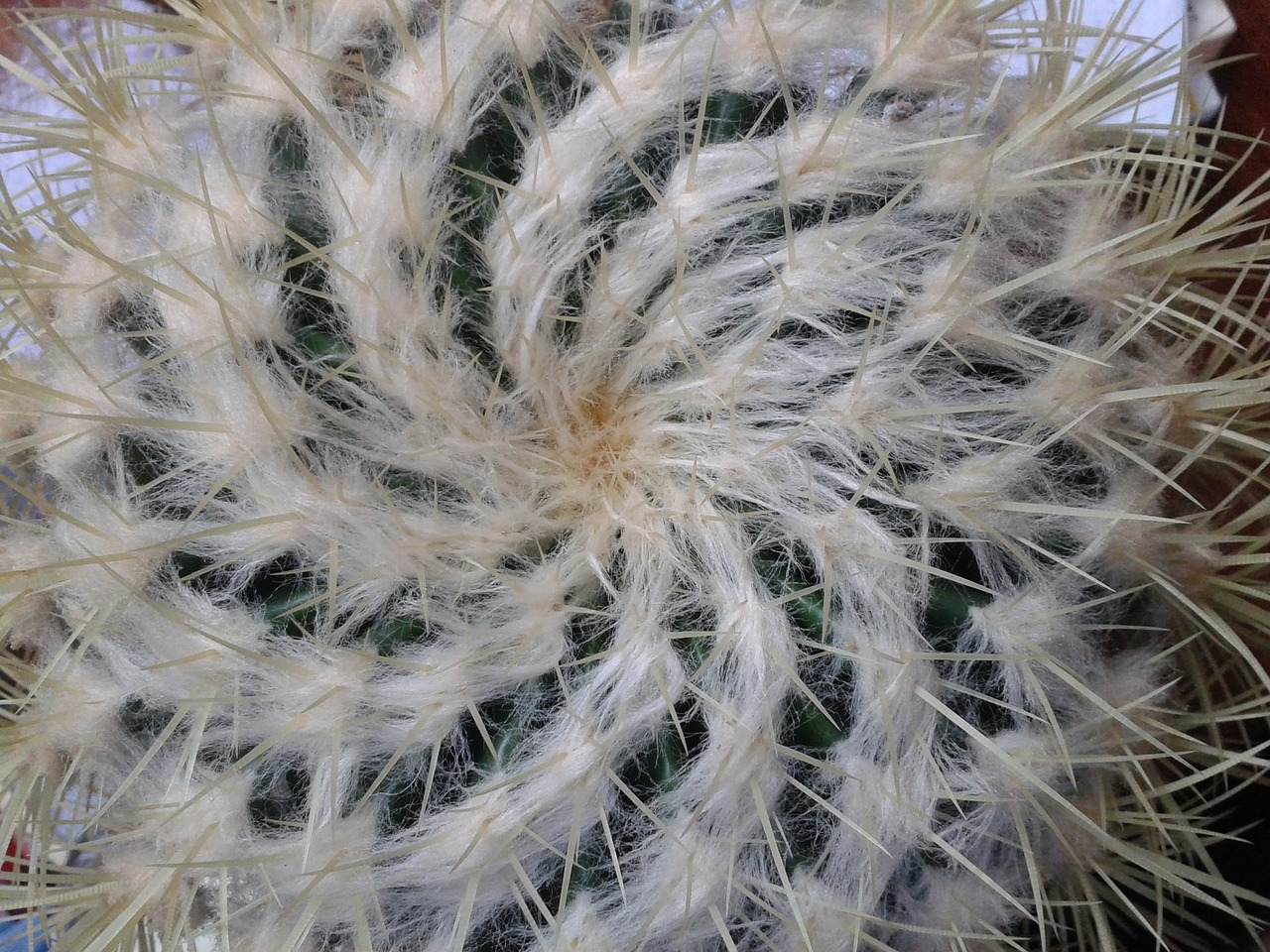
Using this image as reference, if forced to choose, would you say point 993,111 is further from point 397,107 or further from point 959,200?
point 397,107

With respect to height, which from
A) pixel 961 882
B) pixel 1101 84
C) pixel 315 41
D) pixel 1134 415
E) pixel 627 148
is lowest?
pixel 961 882

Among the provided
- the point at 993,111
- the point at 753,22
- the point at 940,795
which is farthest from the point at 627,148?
the point at 940,795

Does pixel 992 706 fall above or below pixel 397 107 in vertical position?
below

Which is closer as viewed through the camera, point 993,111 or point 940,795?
point 940,795

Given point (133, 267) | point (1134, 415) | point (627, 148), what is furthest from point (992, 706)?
point (133, 267)

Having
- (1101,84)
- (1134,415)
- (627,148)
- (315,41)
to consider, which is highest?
(315,41)

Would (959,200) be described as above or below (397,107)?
below

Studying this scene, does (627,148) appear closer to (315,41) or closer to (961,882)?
(315,41)
